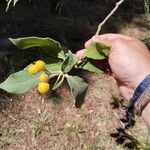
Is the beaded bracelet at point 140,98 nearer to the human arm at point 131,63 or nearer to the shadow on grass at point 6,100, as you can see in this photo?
the human arm at point 131,63

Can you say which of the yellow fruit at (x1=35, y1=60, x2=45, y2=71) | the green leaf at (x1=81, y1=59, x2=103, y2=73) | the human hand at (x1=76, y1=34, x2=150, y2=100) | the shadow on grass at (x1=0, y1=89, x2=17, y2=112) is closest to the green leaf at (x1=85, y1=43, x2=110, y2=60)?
the green leaf at (x1=81, y1=59, x2=103, y2=73)

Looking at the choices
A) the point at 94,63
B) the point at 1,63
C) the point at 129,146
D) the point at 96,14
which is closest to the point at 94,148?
the point at 129,146

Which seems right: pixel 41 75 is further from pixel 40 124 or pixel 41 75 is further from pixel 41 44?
pixel 40 124

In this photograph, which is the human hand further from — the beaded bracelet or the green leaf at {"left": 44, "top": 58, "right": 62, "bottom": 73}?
the green leaf at {"left": 44, "top": 58, "right": 62, "bottom": 73}

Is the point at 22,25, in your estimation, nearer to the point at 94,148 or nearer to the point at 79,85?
the point at 94,148

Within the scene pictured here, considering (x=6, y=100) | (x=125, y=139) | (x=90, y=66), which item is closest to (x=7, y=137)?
(x=6, y=100)
